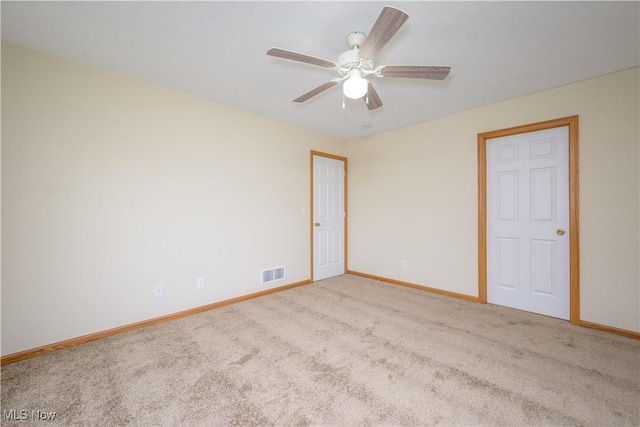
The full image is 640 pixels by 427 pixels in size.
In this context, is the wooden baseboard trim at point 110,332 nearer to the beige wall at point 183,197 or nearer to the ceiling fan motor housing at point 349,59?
the beige wall at point 183,197

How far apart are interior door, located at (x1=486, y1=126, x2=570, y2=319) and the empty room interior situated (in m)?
0.02

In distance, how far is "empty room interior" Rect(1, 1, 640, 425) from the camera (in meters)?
1.62

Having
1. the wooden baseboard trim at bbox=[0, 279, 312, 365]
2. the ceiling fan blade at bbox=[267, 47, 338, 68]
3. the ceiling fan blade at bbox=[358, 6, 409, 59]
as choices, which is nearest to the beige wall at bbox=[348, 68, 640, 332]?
the wooden baseboard trim at bbox=[0, 279, 312, 365]

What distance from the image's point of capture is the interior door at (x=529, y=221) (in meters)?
2.71

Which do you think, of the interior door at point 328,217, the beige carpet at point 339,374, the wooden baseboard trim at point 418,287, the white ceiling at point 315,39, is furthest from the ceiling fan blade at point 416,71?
the wooden baseboard trim at point 418,287

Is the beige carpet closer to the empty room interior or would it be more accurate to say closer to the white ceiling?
the empty room interior

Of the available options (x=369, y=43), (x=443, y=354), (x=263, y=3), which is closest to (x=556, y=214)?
(x=443, y=354)

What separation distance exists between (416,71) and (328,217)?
9.50ft

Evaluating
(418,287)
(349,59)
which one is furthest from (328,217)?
(349,59)

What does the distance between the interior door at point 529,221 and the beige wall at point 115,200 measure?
2926 mm

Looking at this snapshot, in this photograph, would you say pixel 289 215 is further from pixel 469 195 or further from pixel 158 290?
pixel 469 195

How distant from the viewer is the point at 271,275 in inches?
141

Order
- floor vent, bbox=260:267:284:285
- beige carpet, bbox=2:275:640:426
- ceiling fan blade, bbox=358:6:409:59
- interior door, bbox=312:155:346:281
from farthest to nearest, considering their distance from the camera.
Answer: interior door, bbox=312:155:346:281 < floor vent, bbox=260:267:284:285 < beige carpet, bbox=2:275:640:426 < ceiling fan blade, bbox=358:6:409:59

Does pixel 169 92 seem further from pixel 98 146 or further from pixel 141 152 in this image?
pixel 98 146
